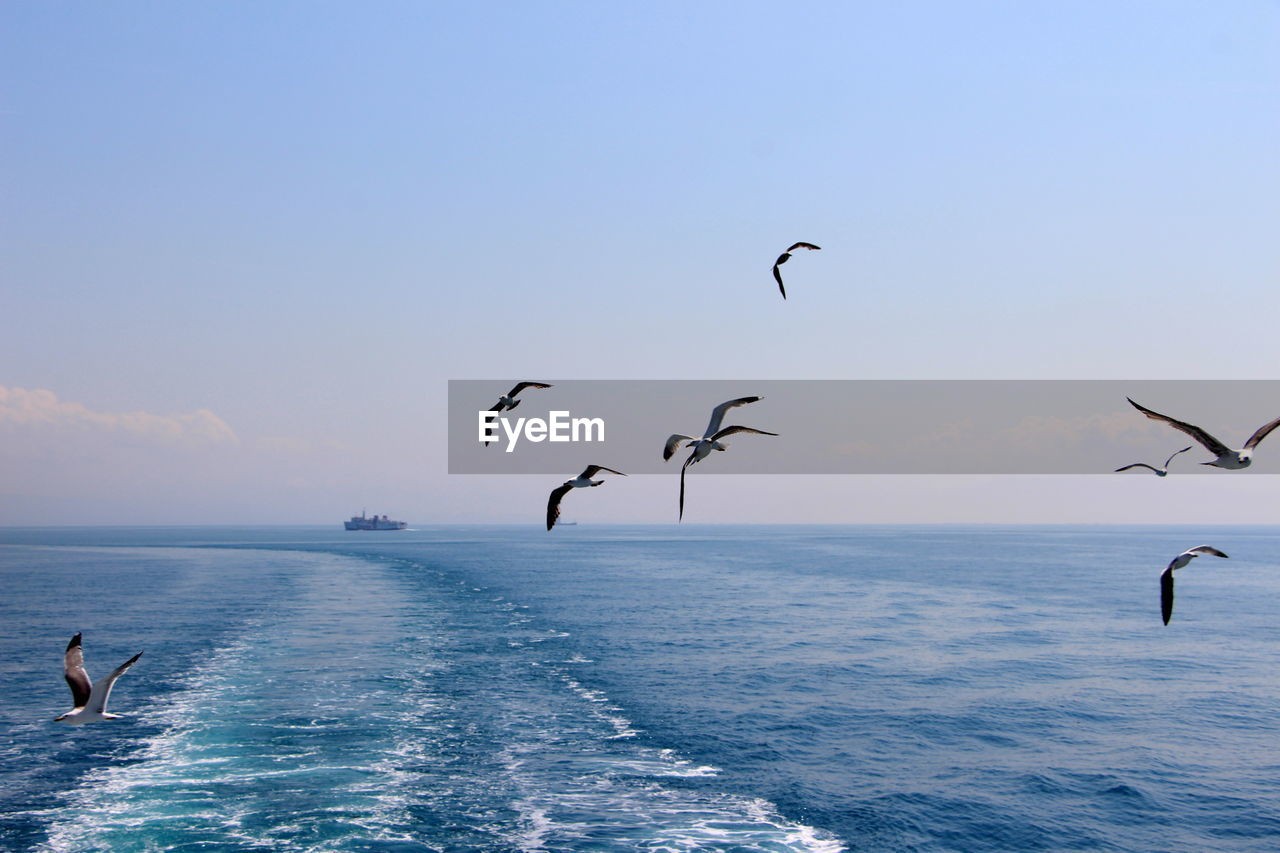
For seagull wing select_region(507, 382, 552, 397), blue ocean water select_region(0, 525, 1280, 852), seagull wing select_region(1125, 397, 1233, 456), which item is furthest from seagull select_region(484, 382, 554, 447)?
blue ocean water select_region(0, 525, 1280, 852)

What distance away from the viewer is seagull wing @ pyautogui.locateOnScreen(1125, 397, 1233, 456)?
1400 cm

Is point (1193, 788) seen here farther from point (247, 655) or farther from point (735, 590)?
point (735, 590)

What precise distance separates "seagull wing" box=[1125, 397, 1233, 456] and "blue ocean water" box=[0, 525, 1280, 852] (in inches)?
1085

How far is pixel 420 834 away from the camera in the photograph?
36719 mm

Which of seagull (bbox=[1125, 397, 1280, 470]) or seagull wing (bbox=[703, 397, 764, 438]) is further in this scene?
seagull wing (bbox=[703, 397, 764, 438])

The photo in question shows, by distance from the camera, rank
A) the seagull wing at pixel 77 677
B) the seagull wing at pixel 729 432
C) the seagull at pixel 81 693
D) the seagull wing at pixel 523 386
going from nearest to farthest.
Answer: the seagull wing at pixel 729 432 < the seagull wing at pixel 523 386 < the seagull at pixel 81 693 < the seagull wing at pixel 77 677

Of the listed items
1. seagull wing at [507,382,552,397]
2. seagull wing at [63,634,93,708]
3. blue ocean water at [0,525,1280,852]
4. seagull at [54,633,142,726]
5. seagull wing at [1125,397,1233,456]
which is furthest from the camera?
blue ocean water at [0,525,1280,852]

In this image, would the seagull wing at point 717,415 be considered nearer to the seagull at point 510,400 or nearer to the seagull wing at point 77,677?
the seagull at point 510,400

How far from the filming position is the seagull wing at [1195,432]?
45.9ft

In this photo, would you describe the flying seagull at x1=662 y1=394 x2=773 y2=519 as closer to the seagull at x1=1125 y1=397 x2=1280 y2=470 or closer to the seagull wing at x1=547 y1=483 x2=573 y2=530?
the seagull wing at x1=547 y1=483 x2=573 y2=530

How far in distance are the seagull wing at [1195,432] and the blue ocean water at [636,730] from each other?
27562 millimetres

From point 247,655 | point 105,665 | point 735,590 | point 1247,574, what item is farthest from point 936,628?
point 1247,574

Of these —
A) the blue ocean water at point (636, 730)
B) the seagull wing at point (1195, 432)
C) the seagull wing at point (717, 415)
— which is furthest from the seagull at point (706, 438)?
the blue ocean water at point (636, 730)

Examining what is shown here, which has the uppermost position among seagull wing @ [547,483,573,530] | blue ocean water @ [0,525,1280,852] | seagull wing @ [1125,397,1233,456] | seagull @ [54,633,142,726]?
seagull wing @ [1125,397,1233,456]
